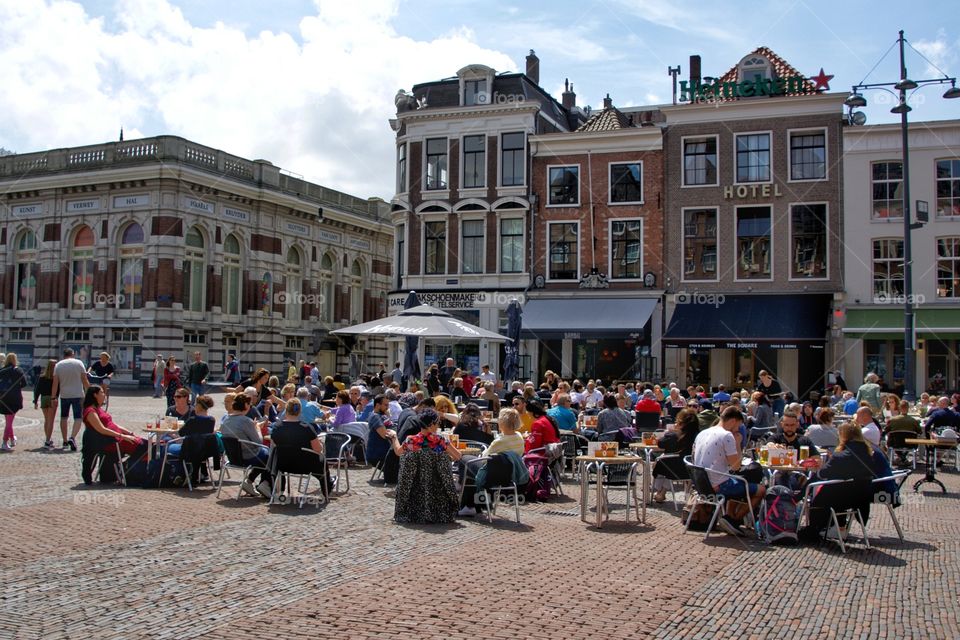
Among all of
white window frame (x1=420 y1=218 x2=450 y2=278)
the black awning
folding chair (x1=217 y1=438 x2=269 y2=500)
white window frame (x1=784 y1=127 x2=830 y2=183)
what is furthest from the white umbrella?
white window frame (x1=784 y1=127 x2=830 y2=183)

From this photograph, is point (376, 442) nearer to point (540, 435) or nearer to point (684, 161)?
point (540, 435)

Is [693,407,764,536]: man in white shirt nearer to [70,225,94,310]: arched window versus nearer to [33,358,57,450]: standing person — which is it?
[33,358,57,450]: standing person

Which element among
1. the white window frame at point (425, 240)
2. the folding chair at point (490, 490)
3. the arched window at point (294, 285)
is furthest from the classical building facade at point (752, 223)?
the arched window at point (294, 285)

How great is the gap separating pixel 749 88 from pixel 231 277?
1017 inches

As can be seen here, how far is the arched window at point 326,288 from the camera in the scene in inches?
1961

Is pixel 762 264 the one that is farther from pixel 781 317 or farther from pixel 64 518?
pixel 64 518

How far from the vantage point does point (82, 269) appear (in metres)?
42.0

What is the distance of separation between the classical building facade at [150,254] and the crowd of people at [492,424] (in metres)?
22.7

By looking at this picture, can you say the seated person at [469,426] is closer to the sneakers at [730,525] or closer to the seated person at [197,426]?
the seated person at [197,426]

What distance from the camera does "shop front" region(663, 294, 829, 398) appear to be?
2877 cm

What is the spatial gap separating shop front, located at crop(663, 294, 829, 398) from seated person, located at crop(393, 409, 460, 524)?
20.2 meters

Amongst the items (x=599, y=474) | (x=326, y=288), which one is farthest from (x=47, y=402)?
(x=326, y=288)

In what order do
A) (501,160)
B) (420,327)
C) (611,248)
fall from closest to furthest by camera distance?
(420,327), (611,248), (501,160)

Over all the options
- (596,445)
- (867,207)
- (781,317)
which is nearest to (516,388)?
(596,445)
